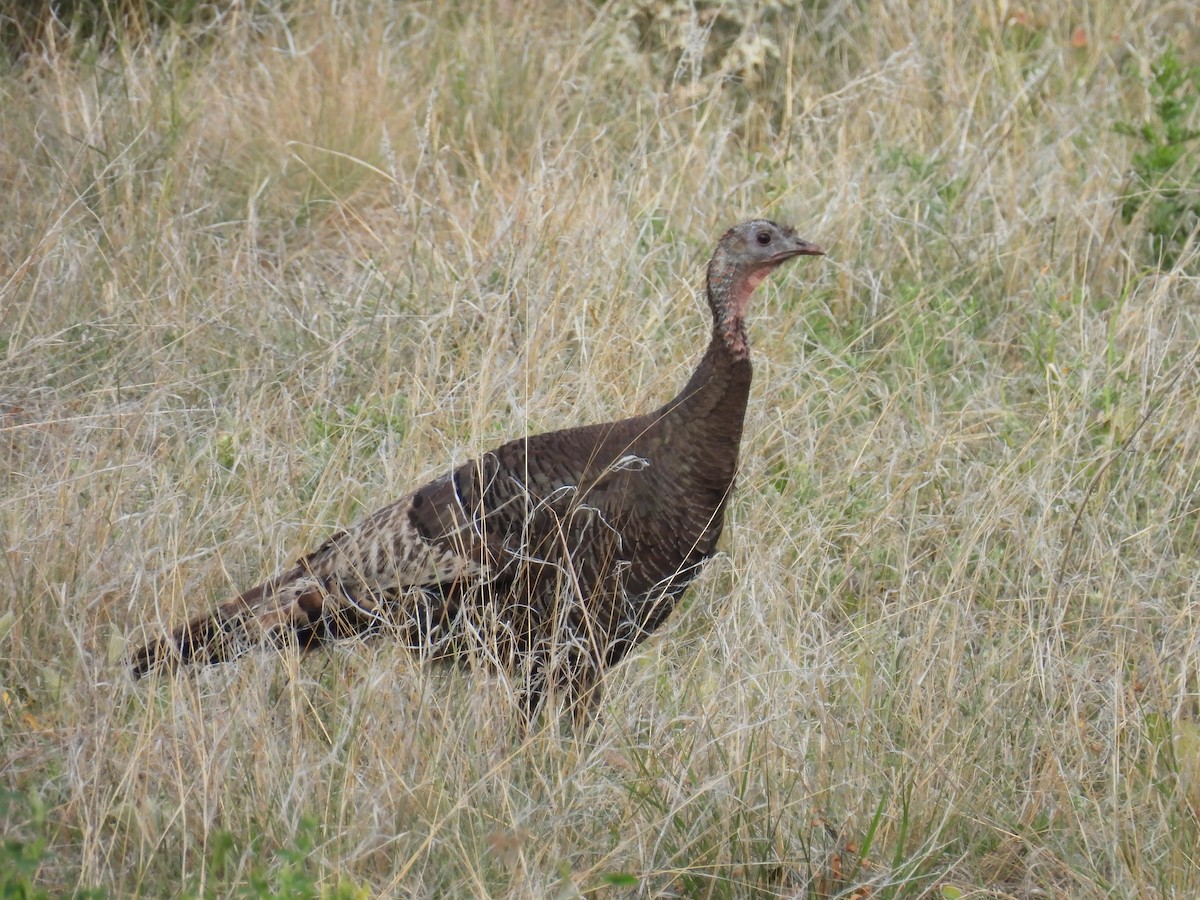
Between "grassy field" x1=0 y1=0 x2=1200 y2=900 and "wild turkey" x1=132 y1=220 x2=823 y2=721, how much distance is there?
0.14m

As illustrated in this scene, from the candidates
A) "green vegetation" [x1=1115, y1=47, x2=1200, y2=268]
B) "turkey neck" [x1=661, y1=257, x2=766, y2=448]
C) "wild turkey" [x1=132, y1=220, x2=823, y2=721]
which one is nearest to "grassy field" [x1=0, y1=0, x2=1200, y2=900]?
"green vegetation" [x1=1115, y1=47, x2=1200, y2=268]

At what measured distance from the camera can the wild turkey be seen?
3.57m

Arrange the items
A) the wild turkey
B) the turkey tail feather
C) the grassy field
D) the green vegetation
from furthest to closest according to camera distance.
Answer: the green vegetation < the wild turkey < the turkey tail feather < the grassy field

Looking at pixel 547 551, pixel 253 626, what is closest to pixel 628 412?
pixel 547 551

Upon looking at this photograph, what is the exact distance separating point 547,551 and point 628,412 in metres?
0.95

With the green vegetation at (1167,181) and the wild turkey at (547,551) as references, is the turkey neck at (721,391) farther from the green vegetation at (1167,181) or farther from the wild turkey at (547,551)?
the green vegetation at (1167,181)

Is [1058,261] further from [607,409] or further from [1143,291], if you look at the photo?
[607,409]

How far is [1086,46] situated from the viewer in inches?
257

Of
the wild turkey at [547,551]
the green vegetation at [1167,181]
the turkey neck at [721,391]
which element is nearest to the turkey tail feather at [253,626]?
the wild turkey at [547,551]

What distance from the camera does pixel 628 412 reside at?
14.8 ft

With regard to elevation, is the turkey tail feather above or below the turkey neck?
below

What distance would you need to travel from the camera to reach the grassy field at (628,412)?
2.96 meters

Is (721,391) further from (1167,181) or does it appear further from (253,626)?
(1167,181)

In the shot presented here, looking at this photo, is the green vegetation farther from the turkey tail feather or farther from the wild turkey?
the turkey tail feather
